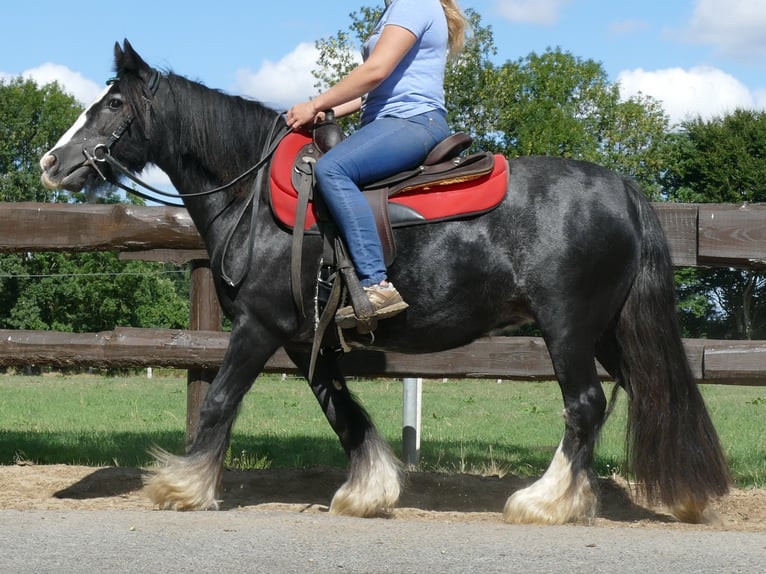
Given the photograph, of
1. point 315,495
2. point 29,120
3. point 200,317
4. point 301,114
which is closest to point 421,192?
point 301,114

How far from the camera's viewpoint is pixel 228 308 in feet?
18.0

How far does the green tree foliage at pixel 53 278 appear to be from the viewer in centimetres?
4103

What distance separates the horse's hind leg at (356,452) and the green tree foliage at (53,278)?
3364 centimetres

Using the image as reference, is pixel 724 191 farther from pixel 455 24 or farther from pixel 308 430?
pixel 455 24

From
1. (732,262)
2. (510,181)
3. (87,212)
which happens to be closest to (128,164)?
(87,212)

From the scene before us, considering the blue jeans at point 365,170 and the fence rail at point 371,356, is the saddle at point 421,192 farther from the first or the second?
the fence rail at point 371,356

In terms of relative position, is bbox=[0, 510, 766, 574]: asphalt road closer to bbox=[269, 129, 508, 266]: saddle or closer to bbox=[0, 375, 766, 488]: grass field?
bbox=[269, 129, 508, 266]: saddle

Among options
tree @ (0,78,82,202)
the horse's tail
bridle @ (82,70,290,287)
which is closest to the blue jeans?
bridle @ (82,70,290,287)

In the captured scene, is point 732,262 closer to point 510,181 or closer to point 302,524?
point 510,181

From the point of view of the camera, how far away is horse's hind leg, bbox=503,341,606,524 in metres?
5.21

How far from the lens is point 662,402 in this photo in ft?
17.9

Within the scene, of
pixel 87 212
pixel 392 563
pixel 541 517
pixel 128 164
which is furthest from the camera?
pixel 87 212

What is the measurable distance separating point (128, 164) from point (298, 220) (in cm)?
111

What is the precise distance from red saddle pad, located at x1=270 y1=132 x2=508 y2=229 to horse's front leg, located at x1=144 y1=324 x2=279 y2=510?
66 centimetres
